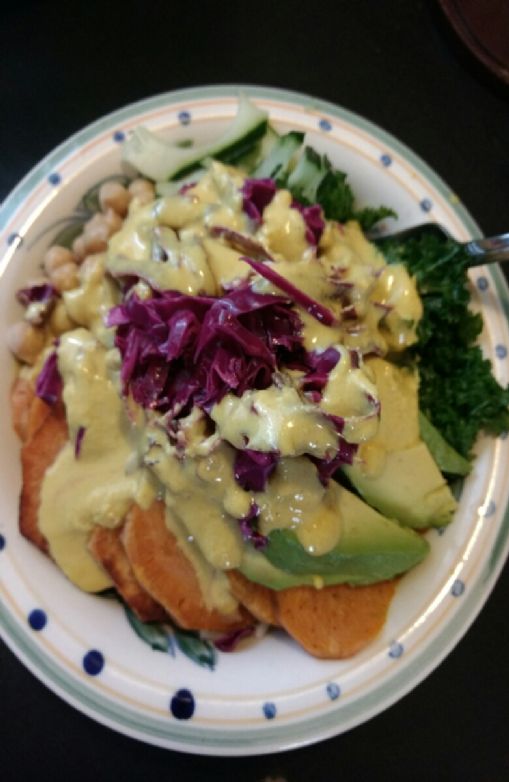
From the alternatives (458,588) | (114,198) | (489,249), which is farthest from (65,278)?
(458,588)

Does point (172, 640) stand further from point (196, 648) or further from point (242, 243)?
point (242, 243)

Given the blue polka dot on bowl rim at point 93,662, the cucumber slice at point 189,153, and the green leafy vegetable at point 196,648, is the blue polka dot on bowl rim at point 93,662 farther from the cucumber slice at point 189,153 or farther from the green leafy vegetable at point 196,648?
the cucumber slice at point 189,153

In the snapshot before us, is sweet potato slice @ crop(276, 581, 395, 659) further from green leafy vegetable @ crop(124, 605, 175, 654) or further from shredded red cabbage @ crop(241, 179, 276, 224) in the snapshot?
shredded red cabbage @ crop(241, 179, 276, 224)

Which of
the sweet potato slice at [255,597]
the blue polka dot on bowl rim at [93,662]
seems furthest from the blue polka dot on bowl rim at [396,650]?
the blue polka dot on bowl rim at [93,662]

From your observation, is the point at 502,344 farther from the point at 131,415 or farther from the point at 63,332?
the point at 63,332

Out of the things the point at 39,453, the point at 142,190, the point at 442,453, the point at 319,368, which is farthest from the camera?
the point at 142,190

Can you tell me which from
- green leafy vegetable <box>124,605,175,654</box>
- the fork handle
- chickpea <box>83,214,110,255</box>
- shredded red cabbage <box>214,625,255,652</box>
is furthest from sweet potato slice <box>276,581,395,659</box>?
chickpea <box>83,214,110,255</box>
